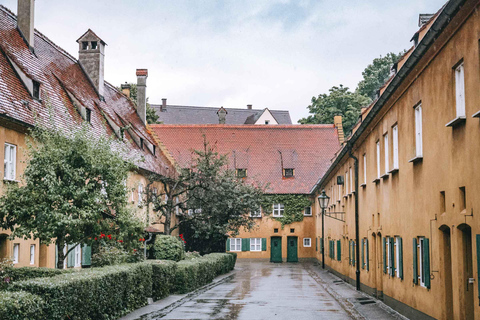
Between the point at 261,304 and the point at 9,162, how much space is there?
918 centimetres

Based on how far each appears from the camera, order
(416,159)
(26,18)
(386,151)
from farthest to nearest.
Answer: (26,18), (386,151), (416,159)

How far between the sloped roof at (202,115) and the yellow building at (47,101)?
47.1 metres

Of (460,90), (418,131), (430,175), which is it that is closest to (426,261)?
(430,175)

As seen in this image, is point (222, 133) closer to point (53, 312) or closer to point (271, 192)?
point (271, 192)

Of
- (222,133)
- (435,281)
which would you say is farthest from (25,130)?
(222,133)

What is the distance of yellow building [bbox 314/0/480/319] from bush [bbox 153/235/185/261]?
30.7 feet

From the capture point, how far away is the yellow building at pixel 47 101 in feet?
64.7

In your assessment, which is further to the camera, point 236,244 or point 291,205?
point 291,205

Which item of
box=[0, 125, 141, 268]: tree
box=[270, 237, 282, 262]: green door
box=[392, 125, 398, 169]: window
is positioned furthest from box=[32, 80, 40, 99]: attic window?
box=[270, 237, 282, 262]: green door

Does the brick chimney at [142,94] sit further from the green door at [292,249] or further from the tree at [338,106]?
the tree at [338,106]

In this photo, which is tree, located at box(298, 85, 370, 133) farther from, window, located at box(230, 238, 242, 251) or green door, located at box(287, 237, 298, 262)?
window, located at box(230, 238, 242, 251)

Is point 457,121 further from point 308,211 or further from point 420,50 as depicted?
point 308,211

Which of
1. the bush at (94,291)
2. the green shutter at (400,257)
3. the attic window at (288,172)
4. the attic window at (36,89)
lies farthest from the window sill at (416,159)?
the attic window at (288,172)

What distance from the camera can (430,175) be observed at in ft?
43.8
